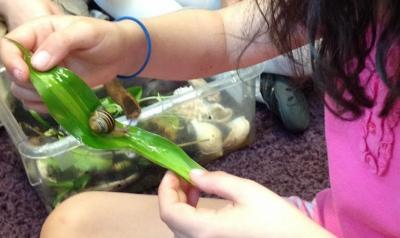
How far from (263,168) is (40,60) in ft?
2.08

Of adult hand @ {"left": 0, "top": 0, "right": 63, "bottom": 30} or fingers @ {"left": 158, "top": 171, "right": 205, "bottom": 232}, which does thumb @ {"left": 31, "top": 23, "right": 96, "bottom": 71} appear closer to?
fingers @ {"left": 158, "top": 171, "right": 205, "bottom": 232}

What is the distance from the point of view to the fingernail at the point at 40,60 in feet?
1.62

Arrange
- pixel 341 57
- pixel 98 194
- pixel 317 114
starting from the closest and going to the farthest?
pixel 341 57 < pixel 98 194 < pixel 317 114

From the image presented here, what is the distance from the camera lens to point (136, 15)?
116cm

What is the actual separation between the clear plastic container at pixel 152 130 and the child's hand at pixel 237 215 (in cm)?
44

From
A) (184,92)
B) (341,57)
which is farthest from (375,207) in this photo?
(184,92)

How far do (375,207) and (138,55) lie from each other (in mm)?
280

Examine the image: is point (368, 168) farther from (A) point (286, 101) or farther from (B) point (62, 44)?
(A) point (286, 101)

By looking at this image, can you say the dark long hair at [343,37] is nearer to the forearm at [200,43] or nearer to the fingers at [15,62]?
the forearm at [200,43]

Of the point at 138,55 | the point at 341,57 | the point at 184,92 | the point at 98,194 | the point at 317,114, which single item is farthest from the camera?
the point at 317,114

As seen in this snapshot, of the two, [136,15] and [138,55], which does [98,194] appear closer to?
[138,55]

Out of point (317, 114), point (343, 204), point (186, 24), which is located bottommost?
point (317, 114)

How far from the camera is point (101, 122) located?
0.51 meters

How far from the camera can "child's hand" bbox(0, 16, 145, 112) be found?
19.7 inches
